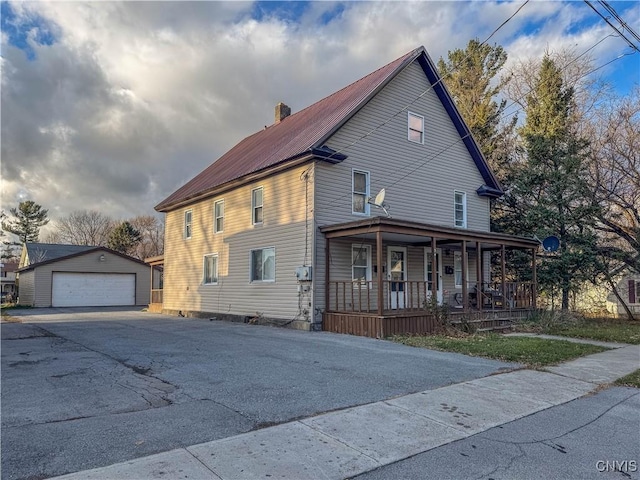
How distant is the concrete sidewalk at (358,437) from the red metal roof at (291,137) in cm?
903

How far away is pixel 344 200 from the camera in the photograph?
14477mm

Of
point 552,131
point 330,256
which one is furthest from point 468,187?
point 330,256

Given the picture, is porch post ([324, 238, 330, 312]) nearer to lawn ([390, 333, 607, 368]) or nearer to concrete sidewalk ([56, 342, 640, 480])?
lawn ([390, 333, 607, 368])

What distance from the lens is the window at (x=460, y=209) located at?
60.1 ft

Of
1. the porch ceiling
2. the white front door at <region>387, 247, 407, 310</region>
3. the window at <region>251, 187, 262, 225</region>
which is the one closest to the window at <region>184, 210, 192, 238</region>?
the window at <region>251, 187, 262, 225</region>

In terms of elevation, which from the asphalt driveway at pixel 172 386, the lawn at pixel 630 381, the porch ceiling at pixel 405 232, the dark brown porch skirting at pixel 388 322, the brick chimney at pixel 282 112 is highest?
the brick chimney at pixel 282 112

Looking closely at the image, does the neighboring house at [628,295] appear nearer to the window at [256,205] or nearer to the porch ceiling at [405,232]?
the porch ceiling at [405,232]

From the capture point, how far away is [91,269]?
2944 centimetres

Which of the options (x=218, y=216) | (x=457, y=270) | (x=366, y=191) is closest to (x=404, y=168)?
(x=366, y=191)

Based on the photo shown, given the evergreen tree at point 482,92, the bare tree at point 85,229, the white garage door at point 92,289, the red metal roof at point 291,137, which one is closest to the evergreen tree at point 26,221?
the bare tree at point 85,229

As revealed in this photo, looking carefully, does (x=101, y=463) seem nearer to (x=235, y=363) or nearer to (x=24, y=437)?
(x=24, y=437)

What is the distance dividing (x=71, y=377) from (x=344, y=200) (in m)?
9.49

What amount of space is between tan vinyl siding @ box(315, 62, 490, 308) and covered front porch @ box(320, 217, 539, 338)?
0.87 ft

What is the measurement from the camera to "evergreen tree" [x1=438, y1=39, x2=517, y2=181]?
2547 cm
